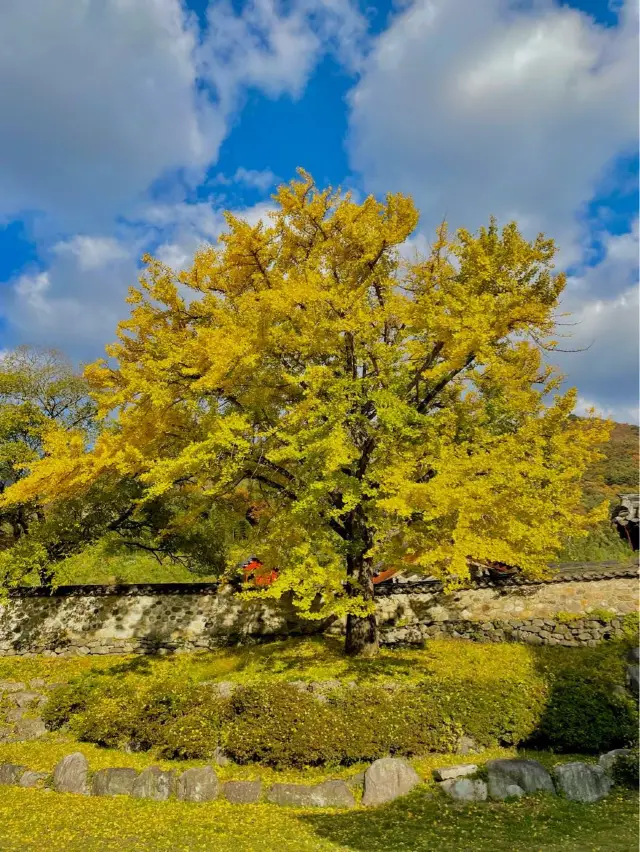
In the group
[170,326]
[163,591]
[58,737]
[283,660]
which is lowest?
[58,737]

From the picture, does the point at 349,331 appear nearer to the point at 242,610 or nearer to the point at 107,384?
the point at 107,384

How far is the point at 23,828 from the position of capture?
7176 mm

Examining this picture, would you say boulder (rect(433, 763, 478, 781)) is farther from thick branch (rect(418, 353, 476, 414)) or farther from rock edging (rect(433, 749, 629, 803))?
thick branch (rect(418, 353, 476, 414))

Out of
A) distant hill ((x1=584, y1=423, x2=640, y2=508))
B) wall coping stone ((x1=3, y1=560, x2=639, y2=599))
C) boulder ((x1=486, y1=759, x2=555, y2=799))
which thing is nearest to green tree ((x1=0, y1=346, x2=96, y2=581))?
wall coping stone ((x1=3, y1=560, x2=639, y2=599))

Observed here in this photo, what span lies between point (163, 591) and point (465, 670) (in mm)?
9242

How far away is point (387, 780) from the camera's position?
335 inches

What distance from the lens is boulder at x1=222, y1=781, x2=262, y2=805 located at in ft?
27.3

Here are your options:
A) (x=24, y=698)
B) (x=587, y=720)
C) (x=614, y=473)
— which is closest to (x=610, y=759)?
(x=587, y=720)

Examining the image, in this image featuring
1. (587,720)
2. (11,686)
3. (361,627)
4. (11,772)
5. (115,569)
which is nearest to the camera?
(11,772)

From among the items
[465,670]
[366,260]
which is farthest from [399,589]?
[366,260]

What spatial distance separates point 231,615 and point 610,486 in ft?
116

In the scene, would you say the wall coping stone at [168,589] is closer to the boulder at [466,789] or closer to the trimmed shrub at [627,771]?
the trimmed shrub at [627,771]

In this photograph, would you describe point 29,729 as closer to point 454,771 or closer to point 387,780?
point 387,780

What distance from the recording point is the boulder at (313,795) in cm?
823
